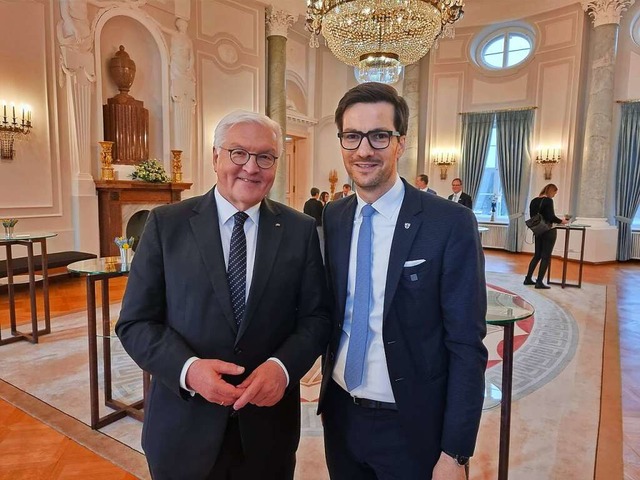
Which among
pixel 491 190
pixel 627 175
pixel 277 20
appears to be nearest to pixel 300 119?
pixel 277 20

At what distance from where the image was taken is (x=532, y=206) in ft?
21.6

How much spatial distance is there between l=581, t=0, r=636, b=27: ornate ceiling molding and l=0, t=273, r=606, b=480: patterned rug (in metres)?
6.81

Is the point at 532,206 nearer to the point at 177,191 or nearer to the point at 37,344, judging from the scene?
the point at 177,191

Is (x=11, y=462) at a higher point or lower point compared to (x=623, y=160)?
lower

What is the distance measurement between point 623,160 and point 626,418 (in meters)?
8.18

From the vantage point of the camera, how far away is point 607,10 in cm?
873

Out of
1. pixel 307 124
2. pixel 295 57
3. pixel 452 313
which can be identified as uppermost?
pixel 295 57

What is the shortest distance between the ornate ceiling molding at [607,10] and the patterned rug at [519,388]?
6806mm

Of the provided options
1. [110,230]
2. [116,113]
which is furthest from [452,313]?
[116,113]

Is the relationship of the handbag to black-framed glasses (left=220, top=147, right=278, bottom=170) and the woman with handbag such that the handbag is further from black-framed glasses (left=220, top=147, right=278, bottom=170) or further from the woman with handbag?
black-framed glasses (left=220, top=147, right=278, bottom=170)

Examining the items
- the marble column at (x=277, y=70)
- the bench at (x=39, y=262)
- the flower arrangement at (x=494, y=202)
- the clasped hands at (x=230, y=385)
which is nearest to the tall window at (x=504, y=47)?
the flower arrangement at (x=494, y=202)

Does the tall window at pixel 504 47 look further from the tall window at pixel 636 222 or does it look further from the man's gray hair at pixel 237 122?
the man's gray hair at pixel 237 122

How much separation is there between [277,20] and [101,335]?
8761 mm

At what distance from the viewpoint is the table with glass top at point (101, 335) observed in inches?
105
